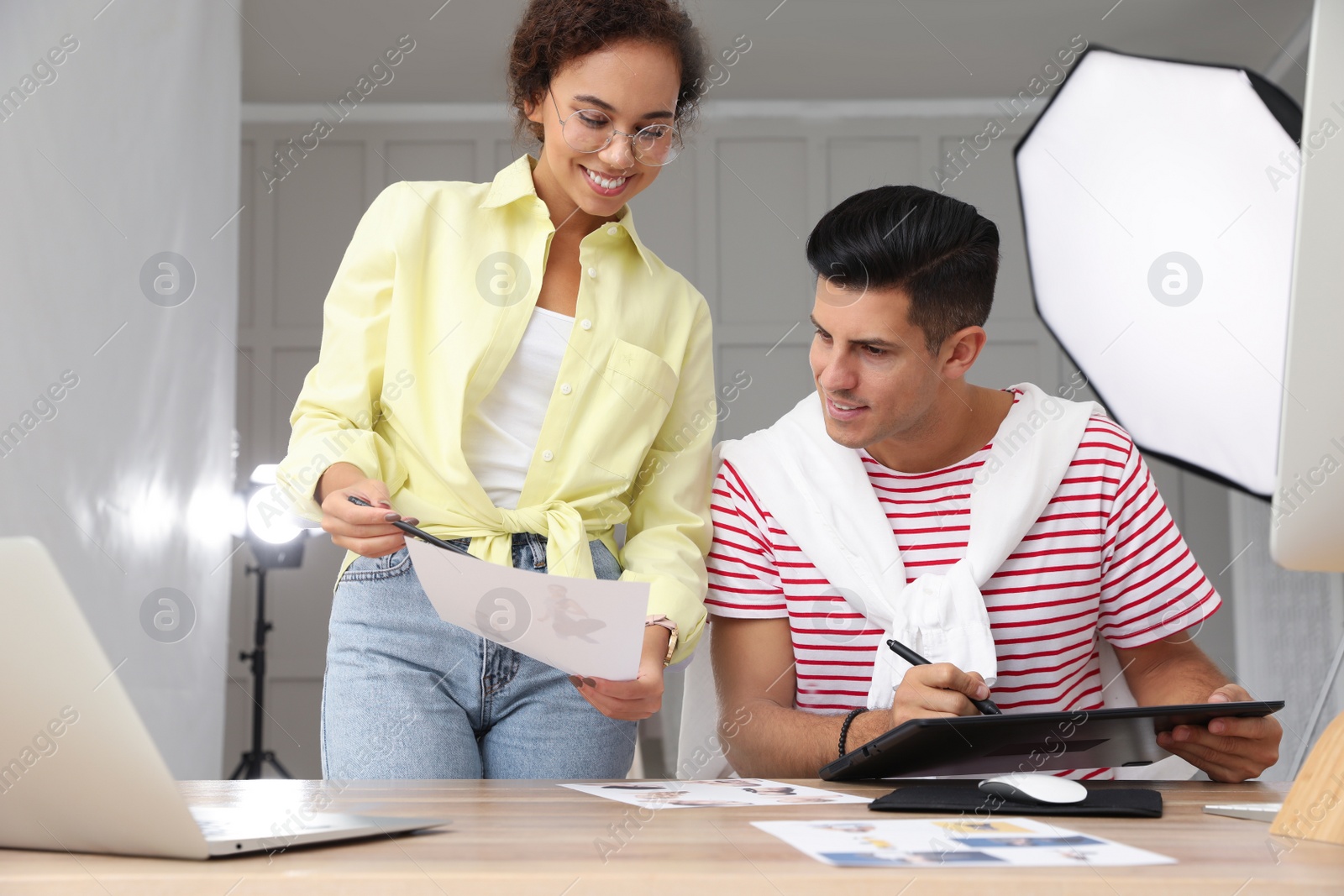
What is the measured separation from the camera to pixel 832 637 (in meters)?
1.41

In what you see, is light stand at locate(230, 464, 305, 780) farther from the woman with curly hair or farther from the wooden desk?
the wooden desk

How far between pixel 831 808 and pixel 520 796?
22 cm

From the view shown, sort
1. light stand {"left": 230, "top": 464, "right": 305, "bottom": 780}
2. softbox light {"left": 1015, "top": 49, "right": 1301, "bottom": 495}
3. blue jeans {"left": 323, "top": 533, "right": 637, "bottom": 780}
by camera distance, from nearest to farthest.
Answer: blue jeans {"left": 323, "top": 533, "right": 637, "bottom": 780}, softbox light {"left": 1015, "top": 49, "right": 1301, "bottom": 495}, light stand {"left": 230, "top": 464, "right": 305, "bottom": 780}

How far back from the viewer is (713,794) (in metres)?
0.83

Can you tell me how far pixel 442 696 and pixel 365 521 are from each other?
0.69 ft

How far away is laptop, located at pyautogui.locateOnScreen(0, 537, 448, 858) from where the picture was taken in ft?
1.59

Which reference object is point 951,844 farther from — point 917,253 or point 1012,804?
point 917,253

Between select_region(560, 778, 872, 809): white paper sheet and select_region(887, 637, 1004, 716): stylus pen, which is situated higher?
select_region(887, 637, 1004, 716): stylus pen

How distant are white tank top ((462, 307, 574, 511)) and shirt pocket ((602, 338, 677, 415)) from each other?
0.20 ft

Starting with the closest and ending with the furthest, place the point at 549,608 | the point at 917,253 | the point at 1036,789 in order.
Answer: the point at 1036,789 → the point at 549,608 → the point at 917,253

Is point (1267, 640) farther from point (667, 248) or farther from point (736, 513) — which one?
point (736, 513)

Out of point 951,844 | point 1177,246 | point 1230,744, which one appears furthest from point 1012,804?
point 1177,246

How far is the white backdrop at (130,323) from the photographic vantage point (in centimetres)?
207

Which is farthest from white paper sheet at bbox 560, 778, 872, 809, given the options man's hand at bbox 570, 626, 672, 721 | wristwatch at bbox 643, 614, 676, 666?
wristwatch at bbox 643, 614, 676, 666
